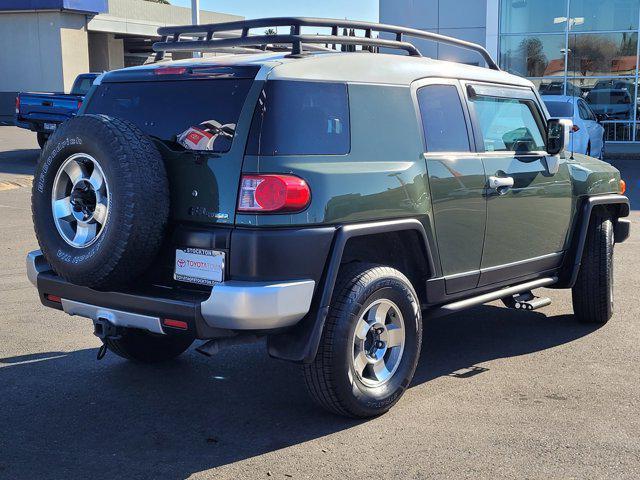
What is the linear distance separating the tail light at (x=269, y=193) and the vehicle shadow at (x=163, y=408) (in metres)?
1.20

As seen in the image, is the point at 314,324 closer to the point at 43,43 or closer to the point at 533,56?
the point at 533,56

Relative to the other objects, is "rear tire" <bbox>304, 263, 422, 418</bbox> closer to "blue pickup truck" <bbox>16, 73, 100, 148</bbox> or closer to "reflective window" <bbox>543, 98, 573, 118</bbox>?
"reflective window" <bbox>543, 98, 573, 118</bbox>

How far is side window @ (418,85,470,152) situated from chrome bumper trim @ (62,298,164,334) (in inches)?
74.3

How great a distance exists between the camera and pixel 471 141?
209 inches

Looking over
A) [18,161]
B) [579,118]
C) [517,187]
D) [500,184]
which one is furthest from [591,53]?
[500,184]

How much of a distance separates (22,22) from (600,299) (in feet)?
103

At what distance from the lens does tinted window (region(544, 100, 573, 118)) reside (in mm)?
15469

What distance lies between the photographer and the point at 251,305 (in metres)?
3.96

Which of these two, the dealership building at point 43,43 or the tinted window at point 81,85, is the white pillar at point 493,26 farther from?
the dealership building at point 43,43

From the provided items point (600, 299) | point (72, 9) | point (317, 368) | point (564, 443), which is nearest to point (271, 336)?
point (317, 368)

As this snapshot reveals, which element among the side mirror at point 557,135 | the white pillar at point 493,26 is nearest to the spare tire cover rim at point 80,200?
the side mirror at point 557,135

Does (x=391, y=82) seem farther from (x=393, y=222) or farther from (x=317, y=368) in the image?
(x=317, y=368)

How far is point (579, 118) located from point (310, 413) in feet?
41.1

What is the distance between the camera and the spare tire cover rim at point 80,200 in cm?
420
